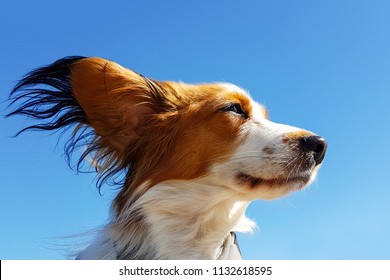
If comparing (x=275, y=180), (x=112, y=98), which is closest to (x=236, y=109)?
(x=275, y=180)

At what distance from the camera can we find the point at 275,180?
5.42m

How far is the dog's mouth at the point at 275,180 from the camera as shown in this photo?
17.6 feet

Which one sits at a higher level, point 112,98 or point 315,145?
point 112,98

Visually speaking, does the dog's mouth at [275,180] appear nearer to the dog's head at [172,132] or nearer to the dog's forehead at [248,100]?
the dog's head at [172,132]

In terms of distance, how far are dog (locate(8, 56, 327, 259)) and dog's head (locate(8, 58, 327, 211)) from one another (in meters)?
0.01

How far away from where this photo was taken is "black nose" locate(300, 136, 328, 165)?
550 cm

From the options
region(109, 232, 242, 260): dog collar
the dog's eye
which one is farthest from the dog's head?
Result: region(109, 232, 242, 260): dog collar

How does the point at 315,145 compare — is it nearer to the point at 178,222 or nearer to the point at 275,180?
the point at 275,180

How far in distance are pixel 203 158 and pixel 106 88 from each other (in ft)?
3.87

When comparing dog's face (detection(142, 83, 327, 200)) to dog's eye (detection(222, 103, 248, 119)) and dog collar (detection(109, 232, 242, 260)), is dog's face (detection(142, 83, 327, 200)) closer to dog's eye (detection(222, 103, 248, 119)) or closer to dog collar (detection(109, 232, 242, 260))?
dog's eye (detection(222, 103, 248, 119))

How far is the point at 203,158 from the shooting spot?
18.0ft

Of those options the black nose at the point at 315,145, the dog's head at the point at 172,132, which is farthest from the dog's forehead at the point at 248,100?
the black nose at the point at 315,145

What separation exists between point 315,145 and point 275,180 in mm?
524
